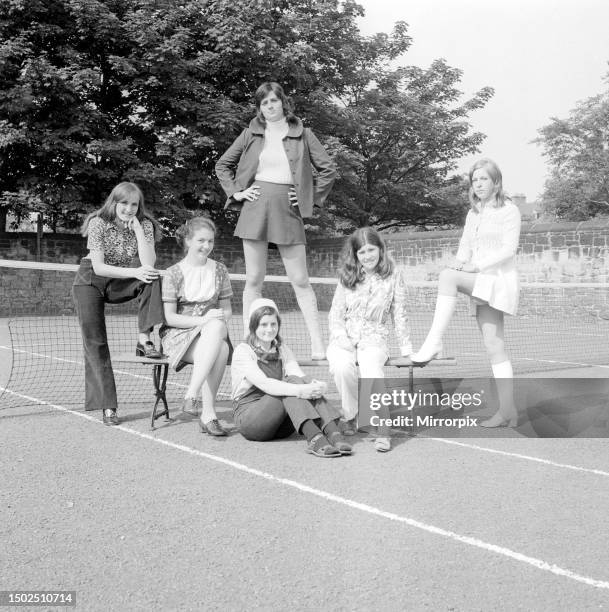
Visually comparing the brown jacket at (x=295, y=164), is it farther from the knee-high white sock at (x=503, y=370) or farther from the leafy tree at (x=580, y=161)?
the leafy tree at (x=580, y=161)

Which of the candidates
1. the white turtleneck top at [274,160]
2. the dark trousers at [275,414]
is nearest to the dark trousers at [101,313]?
the dark trousers at [275,414]

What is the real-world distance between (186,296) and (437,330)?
1.88 metres

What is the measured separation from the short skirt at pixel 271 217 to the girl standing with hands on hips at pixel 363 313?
1.73ft

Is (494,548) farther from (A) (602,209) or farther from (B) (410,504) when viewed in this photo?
(A) (602,209)

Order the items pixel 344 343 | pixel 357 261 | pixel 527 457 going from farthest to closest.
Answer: pixel 357 261 → pixel 344 343 → pixel 527 457

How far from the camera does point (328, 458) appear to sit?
5000 mm

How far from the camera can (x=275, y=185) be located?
20.5ft

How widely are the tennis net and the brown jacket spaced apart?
1767 mm

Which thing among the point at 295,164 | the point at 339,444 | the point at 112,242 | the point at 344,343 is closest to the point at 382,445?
the point at 339,444

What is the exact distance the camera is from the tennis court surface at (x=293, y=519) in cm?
293

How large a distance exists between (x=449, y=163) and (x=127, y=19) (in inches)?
614

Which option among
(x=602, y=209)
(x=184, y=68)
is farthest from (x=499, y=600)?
(x=602, y=209)

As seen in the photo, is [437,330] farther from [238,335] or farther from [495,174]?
[238,335]

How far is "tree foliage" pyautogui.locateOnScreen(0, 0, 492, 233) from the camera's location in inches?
847
